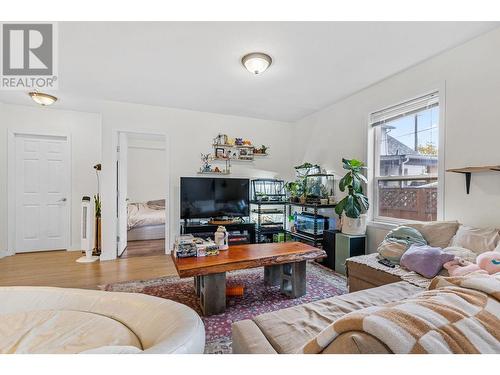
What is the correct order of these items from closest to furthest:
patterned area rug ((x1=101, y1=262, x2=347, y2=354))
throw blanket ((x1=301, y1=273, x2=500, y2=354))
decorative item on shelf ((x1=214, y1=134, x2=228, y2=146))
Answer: throw blanket ((x1=301, y1=273, x2=500, y2=354)) → patterned area rug ((x1=101, y1=262, x2=347, y2=354)) → decorative item on shelf ((x1=214, y1=134, x2=228, y2=146))

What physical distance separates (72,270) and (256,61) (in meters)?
3.47

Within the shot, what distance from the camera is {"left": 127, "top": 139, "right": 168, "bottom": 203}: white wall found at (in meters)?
5.99

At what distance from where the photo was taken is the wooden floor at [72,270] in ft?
9.13

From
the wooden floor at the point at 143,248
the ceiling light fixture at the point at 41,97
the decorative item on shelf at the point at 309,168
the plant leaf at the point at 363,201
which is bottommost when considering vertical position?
the wooden floor at the point at 143,248

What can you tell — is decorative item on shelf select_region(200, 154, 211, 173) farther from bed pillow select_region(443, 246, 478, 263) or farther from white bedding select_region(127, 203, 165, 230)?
bed pillow select_region(443, 246, 478, 263)

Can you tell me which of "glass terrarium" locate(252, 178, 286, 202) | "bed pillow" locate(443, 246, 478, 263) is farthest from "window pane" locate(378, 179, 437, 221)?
"glass terrarium" locate(252, 178, 286, 202)

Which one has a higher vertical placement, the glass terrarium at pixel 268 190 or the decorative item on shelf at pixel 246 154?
the decorative item on shelf at pixel 246 154

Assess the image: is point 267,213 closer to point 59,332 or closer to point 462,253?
point 462,253

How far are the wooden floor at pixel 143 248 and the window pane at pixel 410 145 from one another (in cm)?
370

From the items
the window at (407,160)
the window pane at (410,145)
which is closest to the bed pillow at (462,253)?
the window at (407,160)

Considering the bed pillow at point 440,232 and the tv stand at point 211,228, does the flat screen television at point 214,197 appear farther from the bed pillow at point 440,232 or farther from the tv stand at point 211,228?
the bed pillow at point 440,232

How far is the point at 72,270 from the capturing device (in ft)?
10.4

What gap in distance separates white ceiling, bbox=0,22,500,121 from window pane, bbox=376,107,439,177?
1.97 ft

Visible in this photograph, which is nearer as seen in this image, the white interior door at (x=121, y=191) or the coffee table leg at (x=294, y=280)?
the coffee table leg at (x=294, y=280)
